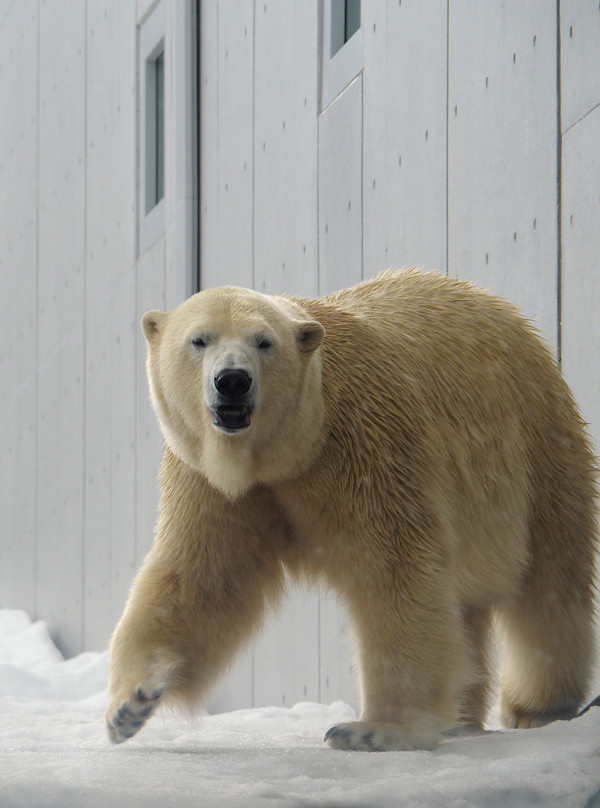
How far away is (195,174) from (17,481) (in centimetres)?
458

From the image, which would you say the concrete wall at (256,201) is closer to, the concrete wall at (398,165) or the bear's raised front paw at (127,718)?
the concrete wall at (398,165)

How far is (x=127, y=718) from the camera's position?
216 centimetres

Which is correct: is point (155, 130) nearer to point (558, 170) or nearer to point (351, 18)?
point (351, 18)

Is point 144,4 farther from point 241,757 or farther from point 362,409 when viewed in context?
point 241,757

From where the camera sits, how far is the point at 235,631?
242cm

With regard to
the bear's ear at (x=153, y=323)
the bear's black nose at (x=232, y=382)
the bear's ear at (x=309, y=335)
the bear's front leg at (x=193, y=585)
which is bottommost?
the bear's front leg at (x=193, y=585)

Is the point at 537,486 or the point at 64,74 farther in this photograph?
the point at 64,74

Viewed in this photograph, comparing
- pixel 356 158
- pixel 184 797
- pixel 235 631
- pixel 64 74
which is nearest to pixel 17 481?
pixel 64 74

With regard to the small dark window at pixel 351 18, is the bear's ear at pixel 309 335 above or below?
below

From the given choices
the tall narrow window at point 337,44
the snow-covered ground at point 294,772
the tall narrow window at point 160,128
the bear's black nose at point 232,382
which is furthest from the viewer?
the tall narrow window at point 160,128

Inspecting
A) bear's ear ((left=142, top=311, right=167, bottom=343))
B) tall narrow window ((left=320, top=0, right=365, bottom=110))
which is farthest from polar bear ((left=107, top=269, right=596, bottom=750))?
tall narrow window ((left=320, top=0, right=365, bottom=110))

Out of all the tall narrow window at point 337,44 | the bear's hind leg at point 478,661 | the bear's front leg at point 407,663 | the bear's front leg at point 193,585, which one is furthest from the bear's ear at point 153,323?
the tall narrow window at point 337,44

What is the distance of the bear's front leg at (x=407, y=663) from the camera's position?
214 cm

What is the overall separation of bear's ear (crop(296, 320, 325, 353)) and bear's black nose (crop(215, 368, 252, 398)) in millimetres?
225
